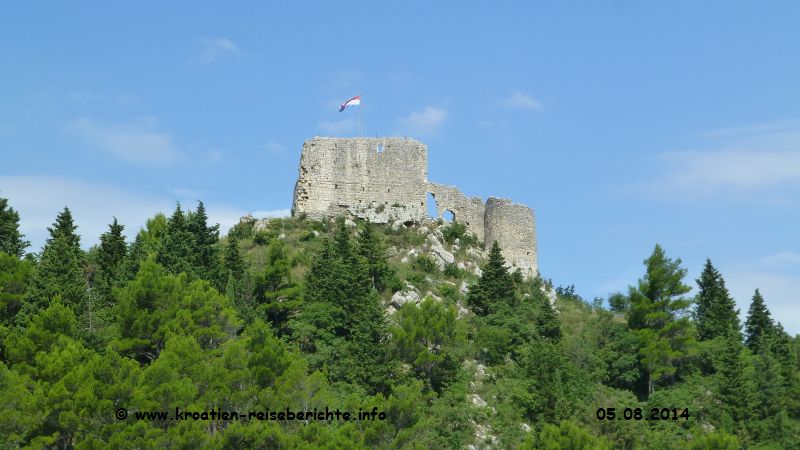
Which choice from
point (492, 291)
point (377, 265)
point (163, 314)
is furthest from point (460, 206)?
point (163, 314)

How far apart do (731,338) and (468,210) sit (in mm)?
15424

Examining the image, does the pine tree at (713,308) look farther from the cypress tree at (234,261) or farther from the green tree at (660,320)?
the cypress tree at (234,261)

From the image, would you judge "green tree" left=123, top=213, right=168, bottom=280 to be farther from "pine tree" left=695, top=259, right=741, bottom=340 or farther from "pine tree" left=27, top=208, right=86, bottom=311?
"pine tree" left=695, top=259, right=741, bottom=340

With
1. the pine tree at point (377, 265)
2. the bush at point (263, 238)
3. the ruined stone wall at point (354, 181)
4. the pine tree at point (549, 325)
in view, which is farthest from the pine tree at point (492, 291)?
the bush at point (263, 238)

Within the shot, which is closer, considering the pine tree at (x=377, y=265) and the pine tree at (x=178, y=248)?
the pine tree at (x=178, y=248)

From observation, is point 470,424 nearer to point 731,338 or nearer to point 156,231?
point 731,338

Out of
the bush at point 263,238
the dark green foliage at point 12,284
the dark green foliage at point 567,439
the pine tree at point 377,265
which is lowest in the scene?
the dark green foliage at point 567,439

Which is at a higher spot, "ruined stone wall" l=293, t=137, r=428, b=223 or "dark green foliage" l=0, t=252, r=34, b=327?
"ruined stone wall" l=293, t=137, r=428, b=223

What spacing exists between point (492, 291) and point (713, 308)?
921 cm

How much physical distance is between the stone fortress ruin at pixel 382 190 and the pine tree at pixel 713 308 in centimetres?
798

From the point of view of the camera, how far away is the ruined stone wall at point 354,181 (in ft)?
184

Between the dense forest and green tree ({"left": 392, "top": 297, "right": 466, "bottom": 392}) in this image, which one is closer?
the dense forest

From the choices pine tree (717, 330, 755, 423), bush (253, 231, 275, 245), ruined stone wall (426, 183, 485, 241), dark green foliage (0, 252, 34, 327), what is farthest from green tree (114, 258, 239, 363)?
ruined stone wall (426, 183, 485, 241)

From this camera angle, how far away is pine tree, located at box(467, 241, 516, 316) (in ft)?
162
